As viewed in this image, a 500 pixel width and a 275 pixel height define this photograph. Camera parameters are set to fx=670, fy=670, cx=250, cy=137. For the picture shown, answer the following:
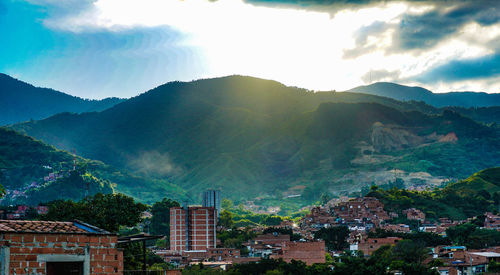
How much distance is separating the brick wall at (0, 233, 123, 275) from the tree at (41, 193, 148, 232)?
63.2ft

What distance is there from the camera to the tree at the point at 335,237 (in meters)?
98.2

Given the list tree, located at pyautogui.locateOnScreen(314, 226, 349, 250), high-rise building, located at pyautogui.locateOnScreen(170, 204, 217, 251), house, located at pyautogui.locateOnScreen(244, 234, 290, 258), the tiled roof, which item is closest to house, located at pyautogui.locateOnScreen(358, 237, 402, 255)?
tree, located at pyautogui.locateOnScreen(314, 226, 349, 250)

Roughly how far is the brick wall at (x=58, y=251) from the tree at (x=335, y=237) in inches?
3389

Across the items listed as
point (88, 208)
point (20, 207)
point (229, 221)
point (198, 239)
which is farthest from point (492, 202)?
point (88, 208)

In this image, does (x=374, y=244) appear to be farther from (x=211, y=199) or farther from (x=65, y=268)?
(x=65, y=268)

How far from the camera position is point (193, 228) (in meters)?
108

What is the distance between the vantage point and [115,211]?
35750 mm

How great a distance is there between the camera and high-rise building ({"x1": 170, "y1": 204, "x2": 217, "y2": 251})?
349ft

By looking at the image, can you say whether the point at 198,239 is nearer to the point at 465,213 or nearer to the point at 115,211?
the point at 465,213

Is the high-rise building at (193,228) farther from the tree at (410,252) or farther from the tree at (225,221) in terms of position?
the tree at (410,252)

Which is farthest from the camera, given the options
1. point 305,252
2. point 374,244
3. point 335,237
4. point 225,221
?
point 225,221

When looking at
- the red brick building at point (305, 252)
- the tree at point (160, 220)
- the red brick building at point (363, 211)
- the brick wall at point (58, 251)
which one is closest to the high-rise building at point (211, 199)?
the tree at point (160, 220)

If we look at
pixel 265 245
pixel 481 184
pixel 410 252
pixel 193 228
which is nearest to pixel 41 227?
pixel 410 252

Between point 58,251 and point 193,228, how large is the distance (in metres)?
96.1
